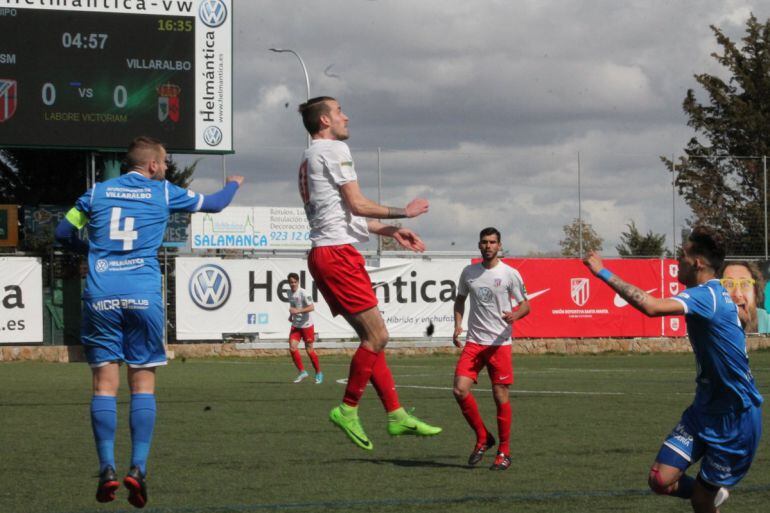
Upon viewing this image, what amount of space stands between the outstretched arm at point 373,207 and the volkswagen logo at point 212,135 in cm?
2549

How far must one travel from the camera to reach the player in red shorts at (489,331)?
11547 millimetres

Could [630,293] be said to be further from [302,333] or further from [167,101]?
[167,101]

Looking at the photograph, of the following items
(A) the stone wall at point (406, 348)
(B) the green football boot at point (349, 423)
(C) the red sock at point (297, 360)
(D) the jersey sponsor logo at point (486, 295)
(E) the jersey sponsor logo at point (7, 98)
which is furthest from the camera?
(A) the stone wall at point (406, 348)

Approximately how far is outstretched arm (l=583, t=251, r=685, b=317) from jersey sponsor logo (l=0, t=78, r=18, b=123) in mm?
27259

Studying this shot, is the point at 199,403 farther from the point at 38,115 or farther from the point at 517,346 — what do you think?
the point at 517,346

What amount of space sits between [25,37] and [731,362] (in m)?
27.7

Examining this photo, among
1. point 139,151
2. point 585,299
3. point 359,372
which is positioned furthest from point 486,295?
point 585,299

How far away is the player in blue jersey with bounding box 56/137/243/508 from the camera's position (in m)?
7.71

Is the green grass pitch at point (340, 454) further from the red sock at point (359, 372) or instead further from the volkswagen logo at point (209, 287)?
the volkswagen logo at point (209, 287)

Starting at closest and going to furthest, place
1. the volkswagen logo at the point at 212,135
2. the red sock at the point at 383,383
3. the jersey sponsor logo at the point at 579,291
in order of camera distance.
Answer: the red sock at the point at 383,383 → the volkswagen logo at the point at 212,135 → the jersey sponsor logo at the point at 579,291

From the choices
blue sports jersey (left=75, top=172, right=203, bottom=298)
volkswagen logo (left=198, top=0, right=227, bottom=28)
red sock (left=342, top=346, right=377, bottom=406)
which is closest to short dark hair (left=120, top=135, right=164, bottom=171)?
blue sports jersey (left=75, top=172, right=203, bottom=298)

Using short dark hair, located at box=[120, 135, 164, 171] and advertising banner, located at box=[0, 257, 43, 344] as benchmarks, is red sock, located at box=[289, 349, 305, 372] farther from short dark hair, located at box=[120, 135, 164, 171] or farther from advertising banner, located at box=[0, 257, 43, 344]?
short dark hair, located at box=[120, 135, 164, 171]

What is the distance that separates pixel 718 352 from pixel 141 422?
3.53 metres

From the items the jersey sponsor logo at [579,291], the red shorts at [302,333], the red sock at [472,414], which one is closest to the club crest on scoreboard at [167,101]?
the red shorts at [302,333]
